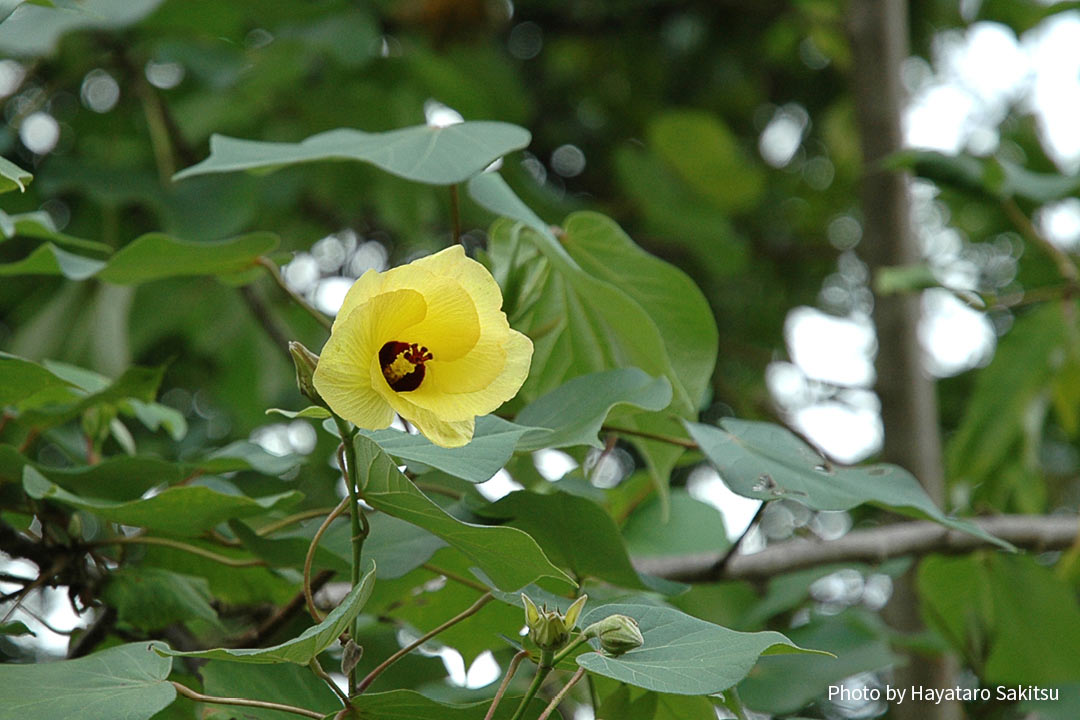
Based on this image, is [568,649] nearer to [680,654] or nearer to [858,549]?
[680,654]

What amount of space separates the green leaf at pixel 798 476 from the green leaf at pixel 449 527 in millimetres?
161

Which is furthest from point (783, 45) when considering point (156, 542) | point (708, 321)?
point (156, 542)

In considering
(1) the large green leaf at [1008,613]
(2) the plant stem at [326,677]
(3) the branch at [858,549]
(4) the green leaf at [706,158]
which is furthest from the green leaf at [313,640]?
(4) the green leaf at [706,158]

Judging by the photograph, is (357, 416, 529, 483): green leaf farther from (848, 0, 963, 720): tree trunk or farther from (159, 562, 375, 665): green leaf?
(848, 0, 963, 720): tree trunk

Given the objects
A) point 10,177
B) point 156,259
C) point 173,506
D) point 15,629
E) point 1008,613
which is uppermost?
point 10,177

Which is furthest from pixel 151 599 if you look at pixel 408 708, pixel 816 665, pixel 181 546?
pixel 816 665

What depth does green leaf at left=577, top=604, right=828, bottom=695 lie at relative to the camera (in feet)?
1.59

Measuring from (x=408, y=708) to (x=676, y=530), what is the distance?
53cm

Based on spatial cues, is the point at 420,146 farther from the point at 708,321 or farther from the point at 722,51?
the point at 722,51

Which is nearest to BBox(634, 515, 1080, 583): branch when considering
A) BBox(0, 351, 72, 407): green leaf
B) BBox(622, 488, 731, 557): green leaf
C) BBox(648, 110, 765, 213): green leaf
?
BBox(622, 488, 731, 557): green leaf

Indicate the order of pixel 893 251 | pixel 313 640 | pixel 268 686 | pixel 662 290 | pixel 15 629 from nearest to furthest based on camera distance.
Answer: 1. pixel 313 640
2. pixel 268 686
3. pixel 15 629
4. pixel 662 290
5. pixel 893 251

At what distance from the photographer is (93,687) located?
513mm

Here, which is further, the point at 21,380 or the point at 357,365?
the point at 21,380

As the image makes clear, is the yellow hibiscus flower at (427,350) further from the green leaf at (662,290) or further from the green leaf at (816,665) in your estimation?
Answer: the green leaf at (816,665)
